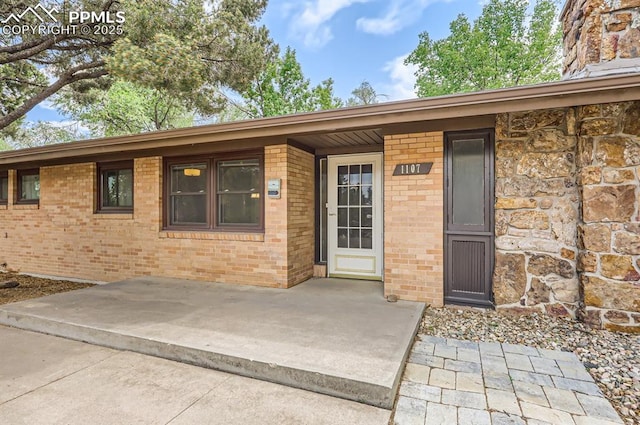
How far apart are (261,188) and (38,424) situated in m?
3.51

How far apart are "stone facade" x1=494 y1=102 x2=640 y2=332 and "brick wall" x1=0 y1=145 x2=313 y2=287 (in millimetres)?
2800

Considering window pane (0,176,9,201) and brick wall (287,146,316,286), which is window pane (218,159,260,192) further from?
window pane (0,176,9,201)

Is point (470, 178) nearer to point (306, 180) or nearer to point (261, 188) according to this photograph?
point (306, 180)

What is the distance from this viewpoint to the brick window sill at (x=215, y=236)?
4930 millimetres

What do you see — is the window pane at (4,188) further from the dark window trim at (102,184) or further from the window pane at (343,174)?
the window pane at (343,174)

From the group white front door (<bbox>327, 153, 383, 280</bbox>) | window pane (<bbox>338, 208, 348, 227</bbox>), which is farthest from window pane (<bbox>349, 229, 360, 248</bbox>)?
window pane (<bbox>338, 208, 348, 227</bbox>)

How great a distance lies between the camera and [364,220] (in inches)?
207

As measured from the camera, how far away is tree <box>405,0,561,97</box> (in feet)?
53.4

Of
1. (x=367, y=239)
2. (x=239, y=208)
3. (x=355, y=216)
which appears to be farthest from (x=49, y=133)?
(x=367, y=239)

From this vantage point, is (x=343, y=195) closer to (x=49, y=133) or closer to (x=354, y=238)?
(x=354, y=238)

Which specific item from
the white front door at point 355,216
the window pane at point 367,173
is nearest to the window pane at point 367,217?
the white front door at point 355,216

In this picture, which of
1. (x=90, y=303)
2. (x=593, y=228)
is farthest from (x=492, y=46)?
(x=90, y=303)

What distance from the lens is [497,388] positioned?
2.31 meters

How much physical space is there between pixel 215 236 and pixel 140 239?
1.57 meters
